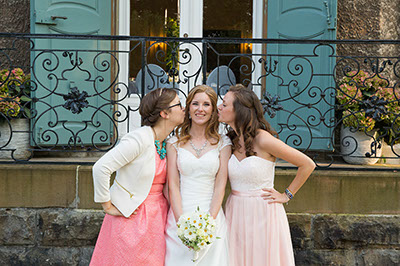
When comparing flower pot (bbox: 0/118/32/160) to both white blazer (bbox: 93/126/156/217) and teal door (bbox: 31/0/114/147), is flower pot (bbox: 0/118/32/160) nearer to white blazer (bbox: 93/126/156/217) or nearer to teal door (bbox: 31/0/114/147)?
teal door (bbox: 31/0/114/147)

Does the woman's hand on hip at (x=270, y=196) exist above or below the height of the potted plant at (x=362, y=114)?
below

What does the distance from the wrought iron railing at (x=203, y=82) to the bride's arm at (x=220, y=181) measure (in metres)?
1.29

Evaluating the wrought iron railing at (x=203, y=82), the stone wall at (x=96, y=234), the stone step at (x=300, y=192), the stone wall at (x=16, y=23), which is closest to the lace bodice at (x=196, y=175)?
the stone step at (x=300, y=192)

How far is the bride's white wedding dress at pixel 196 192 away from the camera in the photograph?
2.95 meters

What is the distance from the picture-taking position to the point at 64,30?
5047mm

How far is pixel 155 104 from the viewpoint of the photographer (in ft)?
9.75

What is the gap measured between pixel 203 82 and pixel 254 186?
1.45 meters

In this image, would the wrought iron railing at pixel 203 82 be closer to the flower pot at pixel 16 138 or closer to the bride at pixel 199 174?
the flower pot at pixel 16 138

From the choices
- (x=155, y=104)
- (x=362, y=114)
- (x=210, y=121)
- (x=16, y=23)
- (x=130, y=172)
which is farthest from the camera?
(x=16, y=23)

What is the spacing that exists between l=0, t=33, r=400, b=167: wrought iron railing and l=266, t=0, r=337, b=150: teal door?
11 millimetres

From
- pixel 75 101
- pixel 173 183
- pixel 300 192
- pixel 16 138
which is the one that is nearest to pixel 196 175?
pixel 173 183

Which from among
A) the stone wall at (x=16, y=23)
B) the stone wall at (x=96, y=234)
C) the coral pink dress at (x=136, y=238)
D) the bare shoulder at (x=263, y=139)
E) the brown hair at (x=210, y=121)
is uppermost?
the stone wall at (x=16, y=23)

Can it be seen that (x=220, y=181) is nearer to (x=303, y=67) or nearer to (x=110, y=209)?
Answer: (x=110, y=209)

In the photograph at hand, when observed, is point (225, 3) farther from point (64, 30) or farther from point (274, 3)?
point (64, 30)
